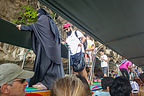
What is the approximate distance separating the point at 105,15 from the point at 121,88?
115 centimetres

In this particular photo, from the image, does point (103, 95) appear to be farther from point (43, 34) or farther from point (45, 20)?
point (45, 20)

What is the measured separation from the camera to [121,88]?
1802mm

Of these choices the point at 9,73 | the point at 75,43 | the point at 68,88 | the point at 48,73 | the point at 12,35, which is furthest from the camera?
the point at 75,43

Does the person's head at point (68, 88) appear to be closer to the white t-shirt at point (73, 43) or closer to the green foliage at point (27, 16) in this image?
the white t-shirt at point (73, 43)

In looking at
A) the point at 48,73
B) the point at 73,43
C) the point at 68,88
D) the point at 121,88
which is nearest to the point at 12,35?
the point at 48,73

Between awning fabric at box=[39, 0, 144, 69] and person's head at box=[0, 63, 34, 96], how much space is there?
86 centimetres

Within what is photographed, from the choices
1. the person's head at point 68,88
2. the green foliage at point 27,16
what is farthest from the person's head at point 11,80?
the green foliage at point 27,16

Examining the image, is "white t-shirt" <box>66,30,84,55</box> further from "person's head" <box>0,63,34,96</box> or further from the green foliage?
the green foliage

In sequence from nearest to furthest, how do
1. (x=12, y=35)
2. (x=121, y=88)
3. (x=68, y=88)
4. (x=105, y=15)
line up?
(x=68, y=88)
(x=121, y=88)
(x=105, y=15)
(x=12, y=35)

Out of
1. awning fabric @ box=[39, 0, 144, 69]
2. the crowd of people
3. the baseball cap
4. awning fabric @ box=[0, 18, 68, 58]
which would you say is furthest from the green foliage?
the baseball cap

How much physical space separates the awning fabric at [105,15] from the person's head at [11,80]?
86 centimetres

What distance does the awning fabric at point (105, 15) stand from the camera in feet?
5.21

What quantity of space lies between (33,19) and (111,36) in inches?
264

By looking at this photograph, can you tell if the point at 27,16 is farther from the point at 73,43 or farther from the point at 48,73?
the point at 48,73
